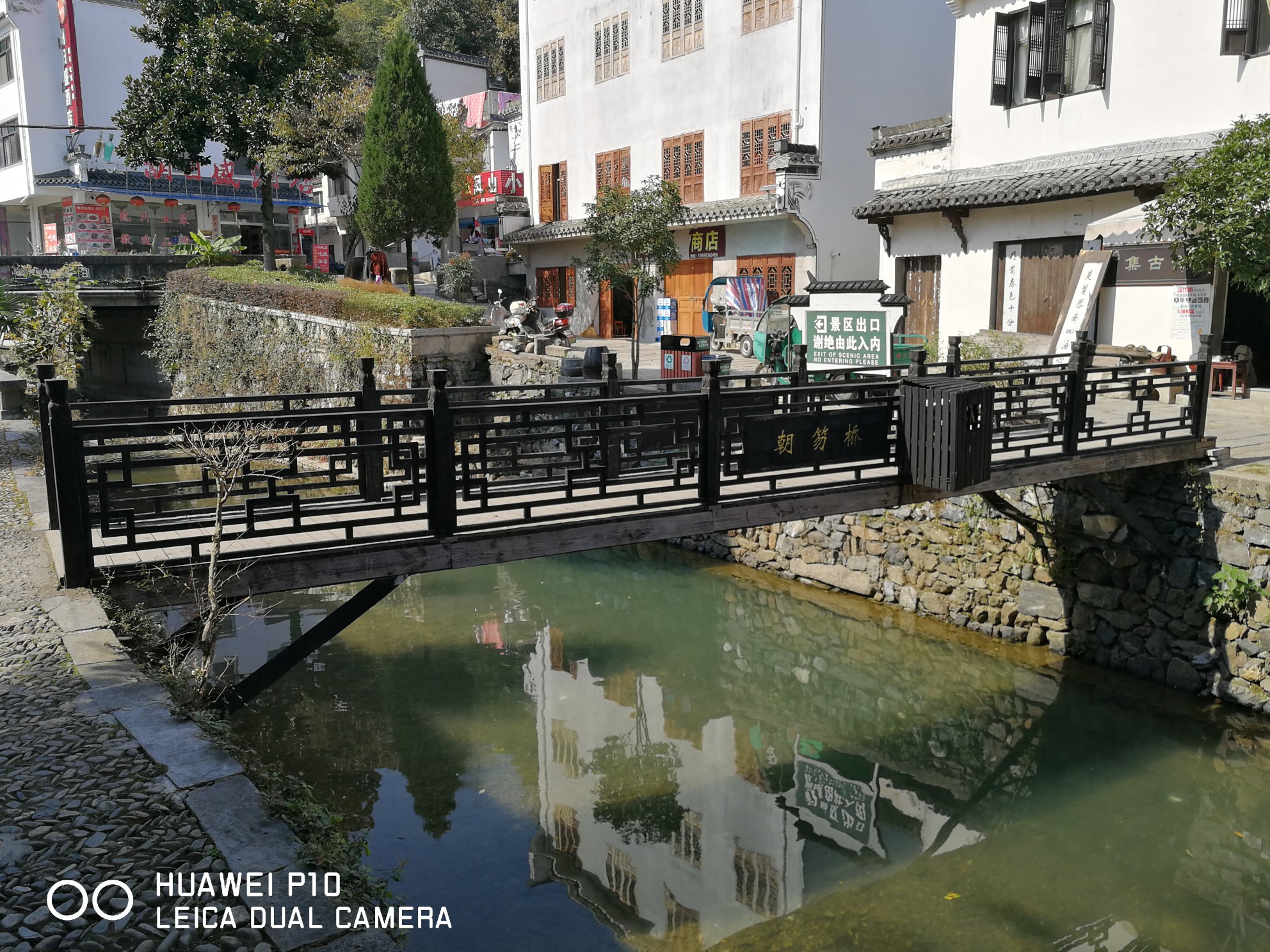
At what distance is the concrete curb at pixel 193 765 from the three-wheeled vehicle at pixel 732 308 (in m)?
17.5

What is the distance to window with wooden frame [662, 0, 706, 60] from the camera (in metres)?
23.9

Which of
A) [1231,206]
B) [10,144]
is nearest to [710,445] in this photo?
[1231,206]

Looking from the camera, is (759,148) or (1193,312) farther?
(759,148)

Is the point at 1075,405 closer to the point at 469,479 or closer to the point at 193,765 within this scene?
the point at 469,479

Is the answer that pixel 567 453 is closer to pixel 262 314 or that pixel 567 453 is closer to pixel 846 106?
pixel 846 106

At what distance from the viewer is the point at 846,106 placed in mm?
21562

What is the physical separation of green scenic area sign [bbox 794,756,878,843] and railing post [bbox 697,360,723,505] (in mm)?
3019

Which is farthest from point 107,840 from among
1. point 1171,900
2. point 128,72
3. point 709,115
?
point 128,72

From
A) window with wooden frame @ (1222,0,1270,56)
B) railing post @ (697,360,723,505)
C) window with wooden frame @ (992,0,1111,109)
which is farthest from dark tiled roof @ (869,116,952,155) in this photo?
railing post @ (697,360,723,505)

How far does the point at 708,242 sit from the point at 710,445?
17.3 meters

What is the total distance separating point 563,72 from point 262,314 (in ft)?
36.5

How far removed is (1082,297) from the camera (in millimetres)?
15219

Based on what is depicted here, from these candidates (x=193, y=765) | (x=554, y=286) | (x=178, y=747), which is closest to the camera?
(x=193, y=765)

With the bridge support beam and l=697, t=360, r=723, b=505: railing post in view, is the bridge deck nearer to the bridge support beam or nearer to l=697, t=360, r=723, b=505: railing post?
l=697, t=360, r=723, b=505: railing post
